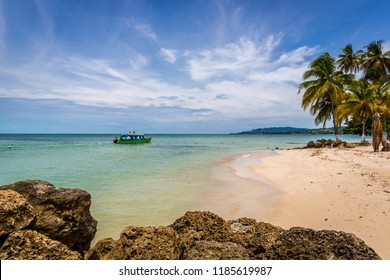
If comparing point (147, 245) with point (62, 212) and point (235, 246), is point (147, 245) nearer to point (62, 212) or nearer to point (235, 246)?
point (235, 246)

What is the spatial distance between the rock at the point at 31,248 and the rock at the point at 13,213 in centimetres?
17

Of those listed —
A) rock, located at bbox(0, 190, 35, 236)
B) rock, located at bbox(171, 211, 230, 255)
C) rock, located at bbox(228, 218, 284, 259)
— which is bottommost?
rock, located at bbox(228, 218, 284, 259)

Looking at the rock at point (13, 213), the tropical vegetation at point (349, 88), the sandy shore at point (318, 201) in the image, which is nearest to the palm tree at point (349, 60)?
the tropical vegetation at point (349, 88)

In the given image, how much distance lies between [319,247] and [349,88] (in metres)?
30.0

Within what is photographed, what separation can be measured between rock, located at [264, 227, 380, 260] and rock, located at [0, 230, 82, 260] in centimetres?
234

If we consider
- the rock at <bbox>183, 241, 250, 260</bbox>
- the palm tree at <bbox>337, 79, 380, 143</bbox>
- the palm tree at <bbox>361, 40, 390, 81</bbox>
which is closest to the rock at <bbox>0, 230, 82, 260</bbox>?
the rock at <bbox>183, 241, 250, 260</bbox>

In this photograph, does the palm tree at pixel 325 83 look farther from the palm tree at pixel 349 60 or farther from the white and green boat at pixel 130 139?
the white and green boat at pixel 130 139

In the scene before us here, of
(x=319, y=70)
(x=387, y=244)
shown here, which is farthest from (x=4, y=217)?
(x=319, y=70)

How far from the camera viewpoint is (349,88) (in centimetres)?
2727

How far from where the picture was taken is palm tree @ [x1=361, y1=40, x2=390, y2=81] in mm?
30781

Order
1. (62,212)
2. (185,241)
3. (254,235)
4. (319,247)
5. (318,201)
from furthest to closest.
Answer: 1. (318,201)
2. (62,212)
3. (254,235)
4. (185,241)
5. (319,247)

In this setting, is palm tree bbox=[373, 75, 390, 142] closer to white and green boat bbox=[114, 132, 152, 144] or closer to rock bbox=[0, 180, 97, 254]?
rock bbox=[0, 180, 97, 254]

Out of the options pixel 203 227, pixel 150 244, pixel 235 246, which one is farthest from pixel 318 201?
pixel 150 244

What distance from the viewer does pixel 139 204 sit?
302 inches
